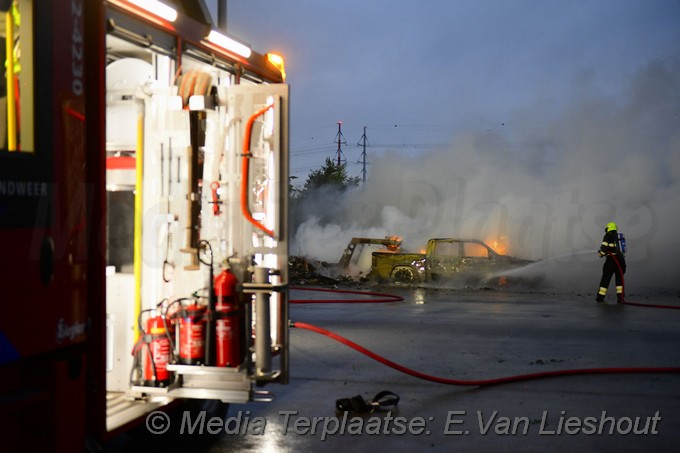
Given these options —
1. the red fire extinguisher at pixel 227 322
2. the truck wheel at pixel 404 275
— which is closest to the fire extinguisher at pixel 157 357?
the red fire extinguisher at pixel 227 322

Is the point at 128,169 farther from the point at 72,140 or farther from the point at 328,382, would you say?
the point at 328,382

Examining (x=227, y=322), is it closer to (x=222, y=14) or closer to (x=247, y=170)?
(x=247, y=170)

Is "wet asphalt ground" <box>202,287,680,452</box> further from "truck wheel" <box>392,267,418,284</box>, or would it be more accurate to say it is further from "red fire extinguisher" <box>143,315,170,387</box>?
"truck wheel" <box>392,267,418,284</box>

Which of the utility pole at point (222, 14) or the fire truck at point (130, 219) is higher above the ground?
the utility pole at point (222, 14)

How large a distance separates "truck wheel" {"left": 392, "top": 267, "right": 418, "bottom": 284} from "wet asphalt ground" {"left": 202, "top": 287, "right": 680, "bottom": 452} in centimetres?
842

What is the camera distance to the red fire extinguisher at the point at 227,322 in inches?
195

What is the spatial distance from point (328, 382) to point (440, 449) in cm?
258

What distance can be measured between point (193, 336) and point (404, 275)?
18423mm

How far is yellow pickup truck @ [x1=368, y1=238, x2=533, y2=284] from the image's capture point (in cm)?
2198

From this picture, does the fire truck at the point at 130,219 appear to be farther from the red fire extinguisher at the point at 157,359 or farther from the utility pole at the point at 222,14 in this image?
the utility pole at the point at 222,14

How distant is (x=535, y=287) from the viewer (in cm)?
2211

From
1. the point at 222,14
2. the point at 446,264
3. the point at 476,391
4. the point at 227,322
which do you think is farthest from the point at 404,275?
the point at 227,322

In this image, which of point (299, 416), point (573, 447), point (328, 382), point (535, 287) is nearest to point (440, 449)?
point (573, 447)

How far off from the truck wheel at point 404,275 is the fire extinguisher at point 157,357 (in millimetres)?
18188
